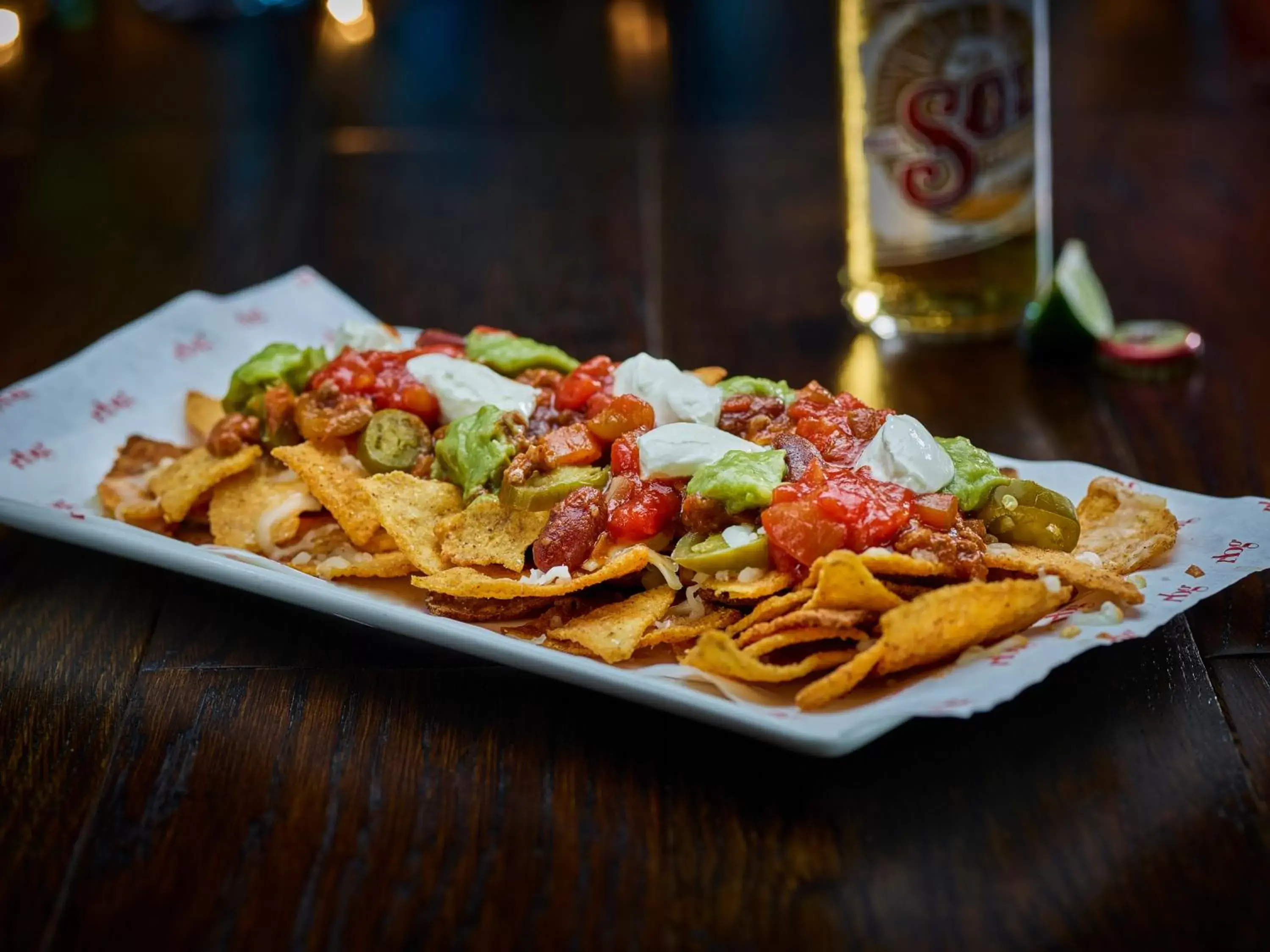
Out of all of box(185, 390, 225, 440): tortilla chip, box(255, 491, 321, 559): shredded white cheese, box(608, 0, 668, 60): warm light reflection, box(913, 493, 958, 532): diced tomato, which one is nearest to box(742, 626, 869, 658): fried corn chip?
box(913, 493, 958, 532): diced tomato

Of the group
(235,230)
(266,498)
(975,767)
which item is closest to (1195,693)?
(975,767)

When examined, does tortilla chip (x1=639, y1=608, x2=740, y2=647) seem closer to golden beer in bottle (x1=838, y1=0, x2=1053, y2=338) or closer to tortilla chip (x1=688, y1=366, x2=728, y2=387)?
tortilla chip (x1=688, y1=366, x2=728, y2=387)

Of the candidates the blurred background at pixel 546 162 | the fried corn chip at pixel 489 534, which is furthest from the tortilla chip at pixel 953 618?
the blurred background at pixel 546 162

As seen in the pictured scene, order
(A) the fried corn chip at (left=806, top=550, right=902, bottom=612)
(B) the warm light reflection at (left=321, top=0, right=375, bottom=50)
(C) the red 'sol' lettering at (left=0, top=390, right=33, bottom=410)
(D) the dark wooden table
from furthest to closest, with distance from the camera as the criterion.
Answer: (B) the warm light reflection at (left=321, top=0, right=375, bottom=50) → (C) the red 'sol' lettering at (left=0, top=390, right=33, bottom=410) → (A) the fried corn chip at (left=806, top=550, right=902, bottom=612) → (D) the dark wooden table

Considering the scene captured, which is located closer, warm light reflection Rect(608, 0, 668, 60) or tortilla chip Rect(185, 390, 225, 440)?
tortilla chip Rect(185, 390, 225, 440)

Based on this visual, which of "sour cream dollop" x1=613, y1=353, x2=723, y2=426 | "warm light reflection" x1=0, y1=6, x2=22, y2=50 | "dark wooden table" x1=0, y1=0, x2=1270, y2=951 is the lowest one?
"dark wooden table" x1=0, y1=0, x2=1270, y2=951

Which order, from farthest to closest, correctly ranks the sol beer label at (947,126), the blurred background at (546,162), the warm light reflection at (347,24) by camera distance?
the warm light reflection at (347,24)
the blurred background at (546,162)
the sol beer label at (947,126)

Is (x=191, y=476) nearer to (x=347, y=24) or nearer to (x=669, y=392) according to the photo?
(x=669, y=392)

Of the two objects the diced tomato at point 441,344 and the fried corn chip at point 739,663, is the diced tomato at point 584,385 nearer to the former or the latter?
the diced tomato at point 441,344
